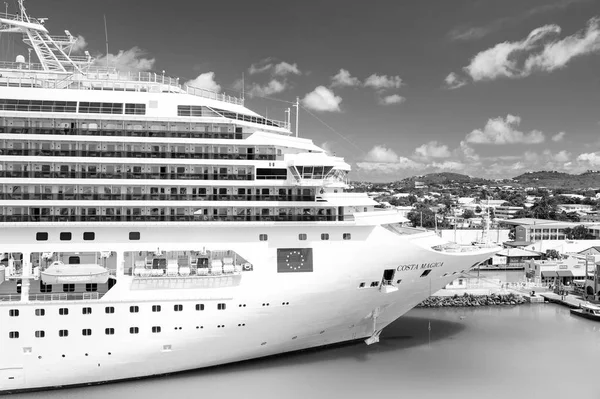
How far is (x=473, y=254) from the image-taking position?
15.8 meters

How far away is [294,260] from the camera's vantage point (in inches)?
537

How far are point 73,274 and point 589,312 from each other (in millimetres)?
21697

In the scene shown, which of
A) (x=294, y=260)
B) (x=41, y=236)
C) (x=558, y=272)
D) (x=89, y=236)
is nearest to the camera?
(x=41, y=236)

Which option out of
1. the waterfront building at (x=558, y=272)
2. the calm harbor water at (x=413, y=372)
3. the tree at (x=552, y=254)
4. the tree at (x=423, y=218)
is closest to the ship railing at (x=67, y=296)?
the calm harbor water at (x=413, y=372)

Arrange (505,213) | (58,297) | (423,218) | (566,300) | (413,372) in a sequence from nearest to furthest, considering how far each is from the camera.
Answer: (58,297), (413,372), (566,300), (423,218), (505,213)

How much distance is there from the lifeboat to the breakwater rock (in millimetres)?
15742

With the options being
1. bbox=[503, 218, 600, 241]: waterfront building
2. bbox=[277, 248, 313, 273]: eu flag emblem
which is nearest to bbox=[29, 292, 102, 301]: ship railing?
bbox=[277, 248, 313, 273]: eu flag emblem

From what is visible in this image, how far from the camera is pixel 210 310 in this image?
12.9m

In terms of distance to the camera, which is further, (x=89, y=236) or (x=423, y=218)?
(x=423, y=218)

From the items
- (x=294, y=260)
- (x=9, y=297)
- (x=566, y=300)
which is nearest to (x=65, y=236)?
Answer: (x=9, y=297)

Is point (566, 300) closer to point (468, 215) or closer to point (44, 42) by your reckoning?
point (44, 42)

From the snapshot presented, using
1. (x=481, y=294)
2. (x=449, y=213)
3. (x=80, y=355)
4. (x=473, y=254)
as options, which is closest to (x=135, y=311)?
(x=80, y=355)

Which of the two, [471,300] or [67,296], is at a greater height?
[67,296]

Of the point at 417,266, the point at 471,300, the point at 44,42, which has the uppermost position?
the point at 44,42
